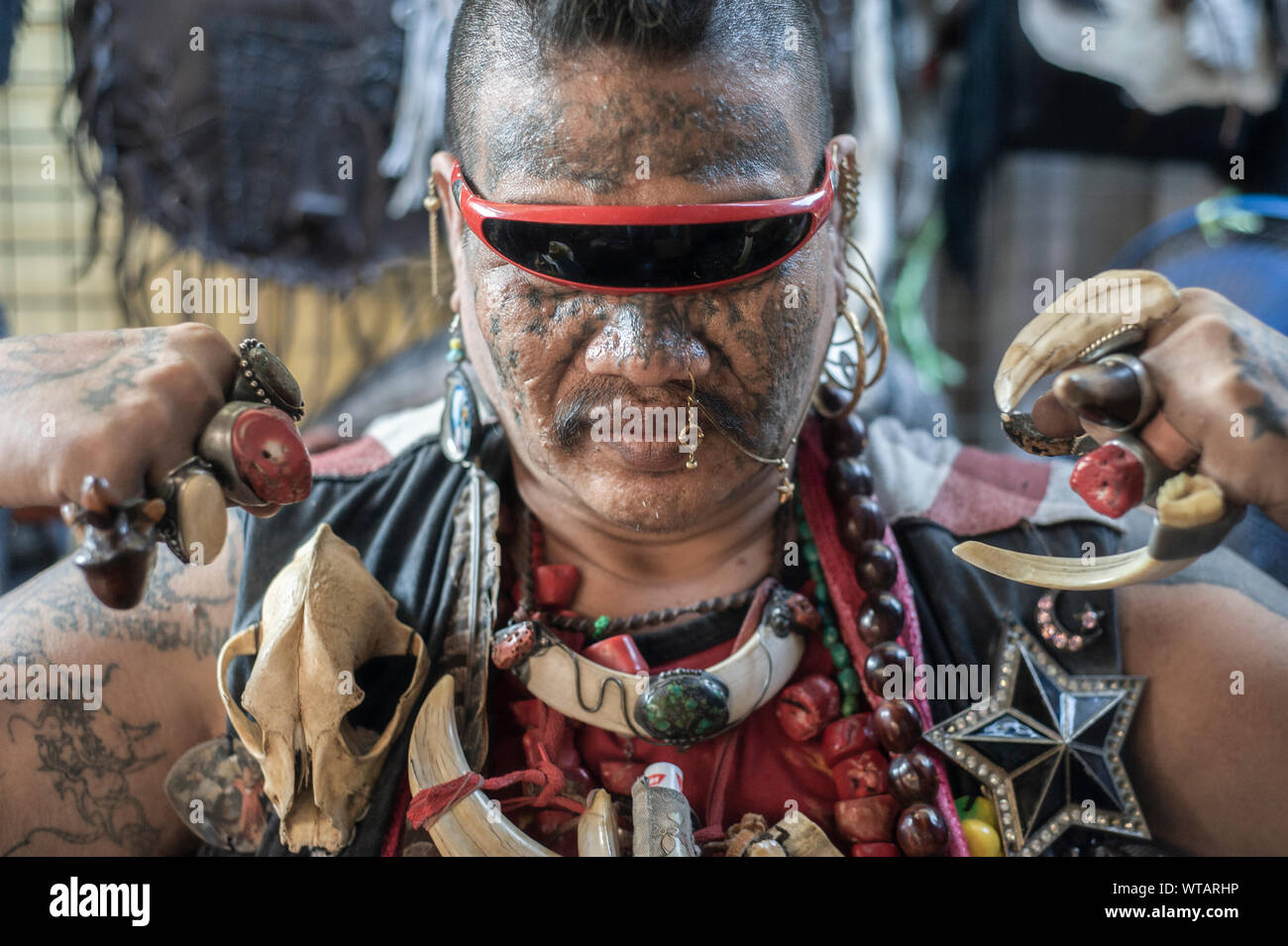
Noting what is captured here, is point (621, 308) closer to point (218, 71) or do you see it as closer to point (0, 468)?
point (0, 468)

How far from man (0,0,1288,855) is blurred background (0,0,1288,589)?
40.5 inches

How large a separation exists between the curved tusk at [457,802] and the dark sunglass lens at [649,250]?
0.53 meters

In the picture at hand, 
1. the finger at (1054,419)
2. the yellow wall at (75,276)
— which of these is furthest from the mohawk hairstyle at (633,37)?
the yellow wall at (75,276)

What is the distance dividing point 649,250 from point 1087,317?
464 mm

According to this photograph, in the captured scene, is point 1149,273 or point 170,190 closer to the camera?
point 1149,273

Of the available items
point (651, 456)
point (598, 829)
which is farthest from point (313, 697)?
point (651, 456)

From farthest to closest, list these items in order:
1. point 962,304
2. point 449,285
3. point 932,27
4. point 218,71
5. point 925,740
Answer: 1. point 962,304
2. point 932,27
3. point 218,71
4. point 449,285
5. point 925,740

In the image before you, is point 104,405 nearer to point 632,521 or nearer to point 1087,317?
point 632,521

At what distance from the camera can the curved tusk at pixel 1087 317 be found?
1102 millimetres

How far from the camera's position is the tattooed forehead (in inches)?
50.3

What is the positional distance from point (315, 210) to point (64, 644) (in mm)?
1777

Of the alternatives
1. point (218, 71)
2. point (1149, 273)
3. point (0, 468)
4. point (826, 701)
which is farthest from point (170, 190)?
point (1149, 273)

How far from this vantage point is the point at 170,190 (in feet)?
9.73

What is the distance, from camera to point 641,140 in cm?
128
